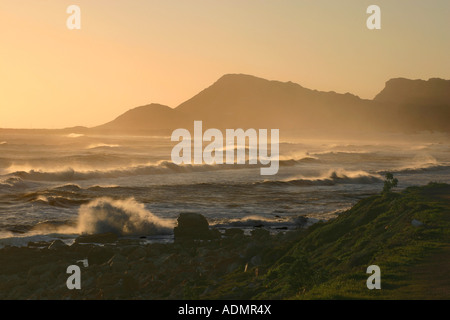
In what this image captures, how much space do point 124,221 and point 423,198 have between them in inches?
498

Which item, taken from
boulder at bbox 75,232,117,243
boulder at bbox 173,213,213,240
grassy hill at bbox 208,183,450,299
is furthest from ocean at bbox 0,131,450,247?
grassy hill at bbox 208,183,450,299

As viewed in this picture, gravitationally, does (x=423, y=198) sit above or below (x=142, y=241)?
above

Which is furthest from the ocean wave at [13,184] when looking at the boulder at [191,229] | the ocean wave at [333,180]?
the boulder at [191,229]

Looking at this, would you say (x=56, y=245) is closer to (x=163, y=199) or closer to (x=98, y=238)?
(x=98, y=238)

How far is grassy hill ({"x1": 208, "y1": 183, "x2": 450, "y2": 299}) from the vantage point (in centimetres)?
1256

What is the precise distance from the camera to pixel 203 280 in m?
16.3

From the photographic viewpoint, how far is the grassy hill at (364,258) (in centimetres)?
1256

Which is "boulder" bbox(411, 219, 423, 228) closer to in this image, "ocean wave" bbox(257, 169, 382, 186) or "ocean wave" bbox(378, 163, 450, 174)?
"ocean wave" bbox(257, 169, 382, 186)

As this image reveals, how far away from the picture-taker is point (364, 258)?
15469 mm

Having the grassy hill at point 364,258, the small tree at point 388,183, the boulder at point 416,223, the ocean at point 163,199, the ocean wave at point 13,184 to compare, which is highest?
the small tree at point 388,183

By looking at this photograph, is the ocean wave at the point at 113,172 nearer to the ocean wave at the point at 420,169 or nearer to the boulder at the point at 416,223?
the ocean wave at the point at 420,169

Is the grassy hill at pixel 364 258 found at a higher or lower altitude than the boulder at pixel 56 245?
higher
